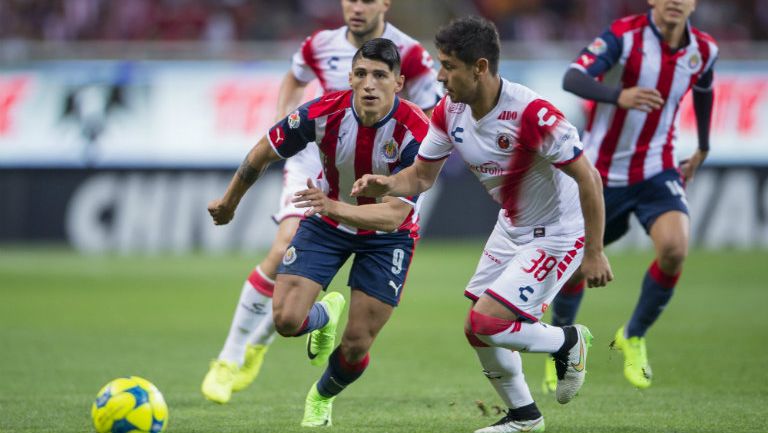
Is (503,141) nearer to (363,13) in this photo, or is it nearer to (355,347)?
(355,347)

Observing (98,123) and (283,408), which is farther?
(98,123)

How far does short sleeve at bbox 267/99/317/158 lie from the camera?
22.1ft

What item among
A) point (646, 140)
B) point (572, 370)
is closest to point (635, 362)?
point (646, 140)

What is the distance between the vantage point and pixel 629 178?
8.49 meters

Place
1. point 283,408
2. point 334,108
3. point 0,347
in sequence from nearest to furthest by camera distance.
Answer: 1. point 334,108
2. point 283,408
3. point 0,347

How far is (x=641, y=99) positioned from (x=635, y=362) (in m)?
1.83

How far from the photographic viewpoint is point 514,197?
6.57 metres

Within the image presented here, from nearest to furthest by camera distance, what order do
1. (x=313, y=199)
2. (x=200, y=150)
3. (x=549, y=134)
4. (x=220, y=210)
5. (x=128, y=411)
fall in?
(x=128, y=411) < (x=313, y=199) < (x=549, y=134) < (x=220, y=210) < (x=200, y=150)

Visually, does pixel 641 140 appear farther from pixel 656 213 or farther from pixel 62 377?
pixel 62 377

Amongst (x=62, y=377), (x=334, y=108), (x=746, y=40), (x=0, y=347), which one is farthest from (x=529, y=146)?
(x=746, y=40)

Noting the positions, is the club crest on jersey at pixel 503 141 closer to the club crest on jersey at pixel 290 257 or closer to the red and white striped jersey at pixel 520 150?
the red and white striped jersey at pixel 520 150

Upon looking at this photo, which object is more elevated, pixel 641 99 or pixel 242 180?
pixel 641 99

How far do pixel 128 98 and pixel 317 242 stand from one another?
12.9 meters

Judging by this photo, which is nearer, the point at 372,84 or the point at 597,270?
the point at 597,270
